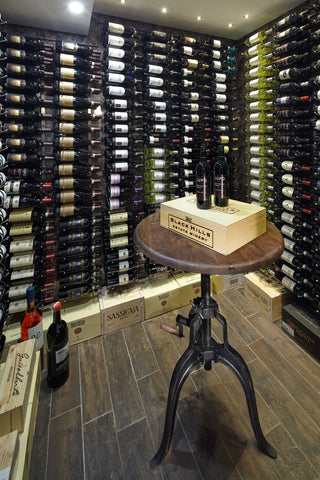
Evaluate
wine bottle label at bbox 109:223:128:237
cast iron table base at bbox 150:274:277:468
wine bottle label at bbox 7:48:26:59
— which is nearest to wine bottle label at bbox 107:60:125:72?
wine bottle label at bbox 7:48:26:59

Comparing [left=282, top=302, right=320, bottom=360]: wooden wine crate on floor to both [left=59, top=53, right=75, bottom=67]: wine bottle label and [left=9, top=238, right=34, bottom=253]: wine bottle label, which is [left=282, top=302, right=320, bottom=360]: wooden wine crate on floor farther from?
[left=59, top=53, right=75, bottom=67]: wine bottle label

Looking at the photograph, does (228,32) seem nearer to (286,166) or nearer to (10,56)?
(286,166)

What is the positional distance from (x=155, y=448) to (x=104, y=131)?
2385 millimetres

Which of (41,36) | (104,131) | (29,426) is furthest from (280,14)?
(29,426)

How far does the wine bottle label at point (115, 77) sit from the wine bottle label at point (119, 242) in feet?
4.56

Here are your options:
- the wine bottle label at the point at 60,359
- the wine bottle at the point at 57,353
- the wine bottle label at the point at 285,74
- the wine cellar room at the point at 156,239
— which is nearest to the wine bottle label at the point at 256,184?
the wine cellar room at the point at 156,239

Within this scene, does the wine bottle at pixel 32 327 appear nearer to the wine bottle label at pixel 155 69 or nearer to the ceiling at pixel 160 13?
the ceiling at pixel 160 13

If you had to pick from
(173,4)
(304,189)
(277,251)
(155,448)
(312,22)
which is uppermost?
(173,4)

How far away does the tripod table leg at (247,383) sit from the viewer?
1.13 meters

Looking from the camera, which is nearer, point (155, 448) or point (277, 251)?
point (277, 251)

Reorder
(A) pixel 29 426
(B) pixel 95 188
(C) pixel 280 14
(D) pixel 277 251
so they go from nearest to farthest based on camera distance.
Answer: (D) pixel 277 251
(A) pixel 29 426
(C) pixel 280 14
(B) pixel 95 188

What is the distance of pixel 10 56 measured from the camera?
1.75m

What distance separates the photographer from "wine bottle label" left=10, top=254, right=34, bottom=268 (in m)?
1.90

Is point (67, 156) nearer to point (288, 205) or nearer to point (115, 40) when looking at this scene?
point (115, 40)
